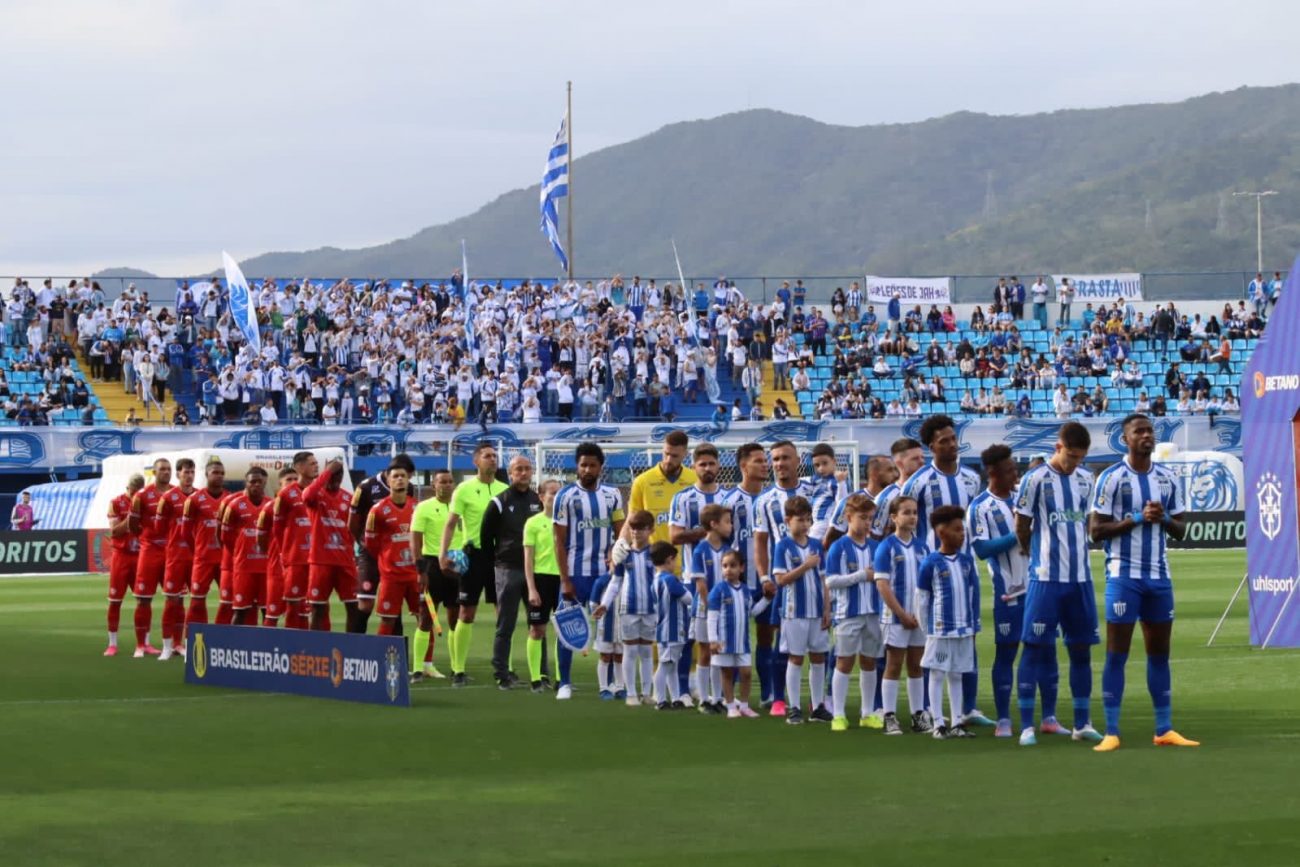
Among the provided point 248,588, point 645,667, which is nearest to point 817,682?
point 645,667

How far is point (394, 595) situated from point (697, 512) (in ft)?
12.1

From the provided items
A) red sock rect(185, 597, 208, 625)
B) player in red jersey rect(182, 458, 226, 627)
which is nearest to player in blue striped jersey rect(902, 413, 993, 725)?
player in red jersey rect(182, 458, 226, 627)

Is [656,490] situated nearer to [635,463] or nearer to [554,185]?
[635,463]

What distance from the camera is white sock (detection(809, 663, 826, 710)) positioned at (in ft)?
46.1

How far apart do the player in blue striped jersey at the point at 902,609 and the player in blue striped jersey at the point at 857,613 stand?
7.5 inches

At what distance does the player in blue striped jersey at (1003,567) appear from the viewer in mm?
12984

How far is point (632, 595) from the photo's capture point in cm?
1539

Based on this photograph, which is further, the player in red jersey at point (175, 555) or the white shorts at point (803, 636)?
the player in red jersey at point (175, 555)

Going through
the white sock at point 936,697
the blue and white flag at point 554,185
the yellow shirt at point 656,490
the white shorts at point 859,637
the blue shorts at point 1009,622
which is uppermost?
the blue and white flag at point 554,185

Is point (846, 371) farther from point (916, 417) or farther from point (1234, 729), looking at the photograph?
point (1234, 729)

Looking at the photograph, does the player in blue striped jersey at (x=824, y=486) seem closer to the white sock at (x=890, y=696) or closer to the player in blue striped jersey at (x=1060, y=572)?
the white sock at (x=890, y=696)

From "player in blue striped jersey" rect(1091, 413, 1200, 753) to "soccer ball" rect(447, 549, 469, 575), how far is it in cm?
670

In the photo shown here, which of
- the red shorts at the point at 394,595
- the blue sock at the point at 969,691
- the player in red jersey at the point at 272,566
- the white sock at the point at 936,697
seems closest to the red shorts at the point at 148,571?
the player in red jersey at the point at 272,566

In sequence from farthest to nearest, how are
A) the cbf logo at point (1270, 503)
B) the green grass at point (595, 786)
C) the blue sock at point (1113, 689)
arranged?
1. the cbf logo at point (1270, 503)
2. the blue sock at point (1113, 689)
3. the green grass at point (595, 786)
